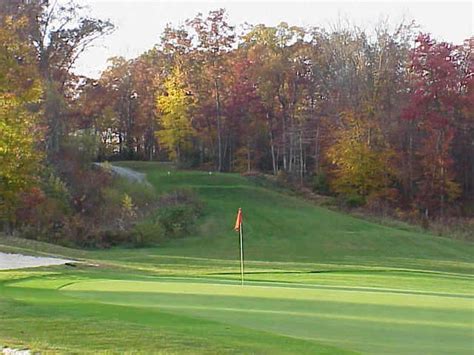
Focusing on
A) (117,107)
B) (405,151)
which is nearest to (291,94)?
(405,151)

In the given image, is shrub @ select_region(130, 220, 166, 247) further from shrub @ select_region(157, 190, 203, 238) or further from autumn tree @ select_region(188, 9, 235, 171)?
autumn tree @ select_region(188, 9, 235, 171)

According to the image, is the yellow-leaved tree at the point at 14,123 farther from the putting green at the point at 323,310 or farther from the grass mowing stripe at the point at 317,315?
the grass mowing stripe at the point at 317,315

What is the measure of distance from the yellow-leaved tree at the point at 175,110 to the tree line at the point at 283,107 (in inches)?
3.2

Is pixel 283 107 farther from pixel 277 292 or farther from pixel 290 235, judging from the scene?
pixel 277 292

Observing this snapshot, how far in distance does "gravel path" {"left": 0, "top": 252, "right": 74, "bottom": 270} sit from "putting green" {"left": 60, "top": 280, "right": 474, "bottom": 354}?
6.72 metres

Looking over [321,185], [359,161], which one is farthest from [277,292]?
[321,185]

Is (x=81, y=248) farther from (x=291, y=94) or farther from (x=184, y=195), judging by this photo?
(x=291, y=94)

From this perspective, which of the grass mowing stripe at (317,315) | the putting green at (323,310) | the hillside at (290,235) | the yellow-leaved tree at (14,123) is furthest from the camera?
the hillside at (290,235)

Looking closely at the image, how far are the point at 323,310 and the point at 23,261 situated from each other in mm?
15679

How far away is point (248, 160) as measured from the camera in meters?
63.2

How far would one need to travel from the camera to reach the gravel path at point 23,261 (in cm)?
2494

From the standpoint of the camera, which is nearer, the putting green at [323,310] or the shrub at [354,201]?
the putting green at [323,310]

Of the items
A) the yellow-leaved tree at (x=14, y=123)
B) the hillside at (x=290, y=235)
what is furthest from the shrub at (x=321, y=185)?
the yellow-leaved tree at (x=14, y=123)

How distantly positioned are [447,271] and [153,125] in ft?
131
